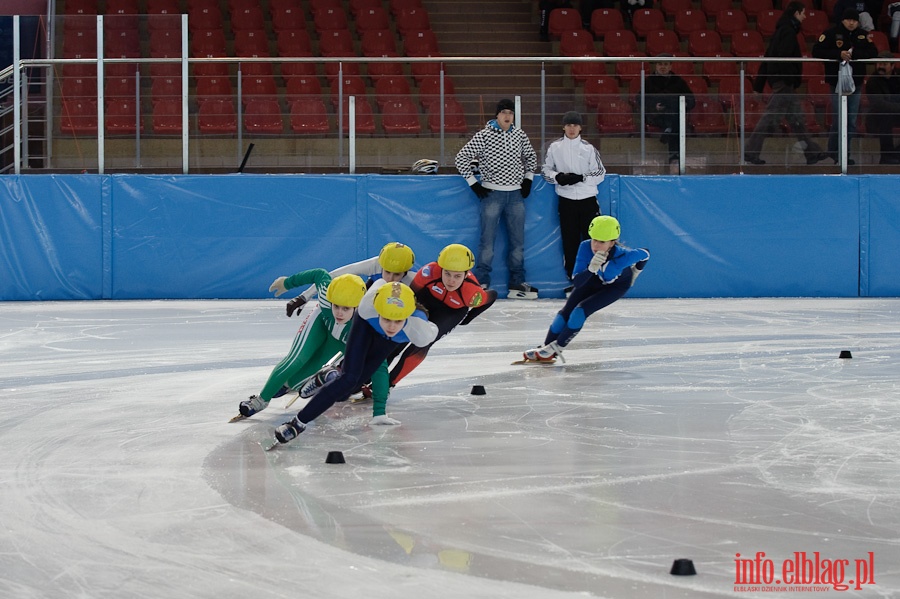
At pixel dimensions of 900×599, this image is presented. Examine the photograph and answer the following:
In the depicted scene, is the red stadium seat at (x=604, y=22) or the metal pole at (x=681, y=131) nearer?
the metal pole at (x=681, y=131)

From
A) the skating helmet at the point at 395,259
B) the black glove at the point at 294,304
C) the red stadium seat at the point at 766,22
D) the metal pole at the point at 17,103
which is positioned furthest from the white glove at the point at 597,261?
the red stadium seat at the point at 766,22

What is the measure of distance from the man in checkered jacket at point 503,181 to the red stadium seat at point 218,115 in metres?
2.36

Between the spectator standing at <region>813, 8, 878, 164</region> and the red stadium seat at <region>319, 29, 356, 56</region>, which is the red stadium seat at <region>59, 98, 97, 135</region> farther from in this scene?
the spectator standing at <region>813, 8, 878, 164</region>

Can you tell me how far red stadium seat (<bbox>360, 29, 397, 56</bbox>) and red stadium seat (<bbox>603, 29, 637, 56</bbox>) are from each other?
2.78 metres

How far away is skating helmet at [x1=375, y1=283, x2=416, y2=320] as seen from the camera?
17.2 feet

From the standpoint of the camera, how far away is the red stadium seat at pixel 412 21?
52.0 feet

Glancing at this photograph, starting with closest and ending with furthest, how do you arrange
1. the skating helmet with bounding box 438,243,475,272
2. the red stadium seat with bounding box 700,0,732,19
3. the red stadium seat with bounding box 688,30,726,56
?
the skating helmet with bounding box 438,243,475,272 < the red stadium seat with bounding box 688,30,726,56 < the red stadium seat with bounding box 700,0,732,19

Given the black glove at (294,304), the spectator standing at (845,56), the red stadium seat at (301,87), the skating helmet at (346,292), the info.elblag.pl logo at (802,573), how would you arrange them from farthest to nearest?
the spectator standing at (845,56) < the red stadium seat at (301,87) < the black glove at (294,304) < the skating helmet at (346,292) < the info.elblag.pl logo at (802,573)

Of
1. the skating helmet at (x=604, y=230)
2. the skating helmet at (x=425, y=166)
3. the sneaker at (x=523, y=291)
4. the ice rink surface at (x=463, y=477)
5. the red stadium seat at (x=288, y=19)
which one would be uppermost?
the red stadium seat at (x=288, y=19)

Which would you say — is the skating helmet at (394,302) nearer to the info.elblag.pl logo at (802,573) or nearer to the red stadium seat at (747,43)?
the info.elblag.pl logo at (802,573)

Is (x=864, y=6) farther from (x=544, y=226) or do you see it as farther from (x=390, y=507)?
(x=390, y=507)

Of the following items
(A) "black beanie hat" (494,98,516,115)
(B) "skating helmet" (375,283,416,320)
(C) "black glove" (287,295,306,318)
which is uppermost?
(A) "black beanie hat" (494,98,516,115)

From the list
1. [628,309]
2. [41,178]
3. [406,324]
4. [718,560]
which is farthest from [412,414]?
[41,178]

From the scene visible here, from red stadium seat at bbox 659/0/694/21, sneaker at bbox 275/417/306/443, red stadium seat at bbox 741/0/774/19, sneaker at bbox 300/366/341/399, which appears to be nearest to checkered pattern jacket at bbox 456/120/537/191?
red stadium seat at bbox 659/0/694/21
